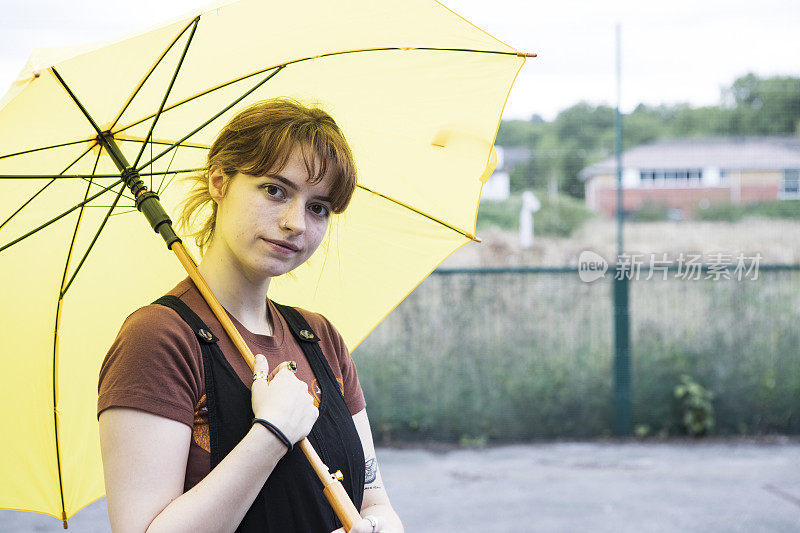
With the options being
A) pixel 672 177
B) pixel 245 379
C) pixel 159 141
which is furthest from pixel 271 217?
pixel 672 177

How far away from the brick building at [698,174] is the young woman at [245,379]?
Answer: 5789 mm

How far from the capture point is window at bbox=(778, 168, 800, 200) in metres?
7.38

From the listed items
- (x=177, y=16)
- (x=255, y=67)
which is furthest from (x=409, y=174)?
(x=177, y=16)

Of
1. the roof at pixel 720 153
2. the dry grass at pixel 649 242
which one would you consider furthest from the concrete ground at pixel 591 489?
the roof at pixel 720 153

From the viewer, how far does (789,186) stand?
7387 millimetres

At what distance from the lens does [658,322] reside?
7.24 meters

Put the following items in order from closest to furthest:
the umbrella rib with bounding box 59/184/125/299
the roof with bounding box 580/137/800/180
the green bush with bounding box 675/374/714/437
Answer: the umbrella rib with bounding box 59/184/125/299, the green bush with bounding box 675/374/714/437, the roof with bounding box 580/137/800/180

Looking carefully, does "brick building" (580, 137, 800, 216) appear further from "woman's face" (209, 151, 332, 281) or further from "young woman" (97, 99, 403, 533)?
"woman's face" (209, 151, 332, 281)

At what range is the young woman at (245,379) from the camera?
4.99ft

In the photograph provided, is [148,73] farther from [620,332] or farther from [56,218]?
[620,332]

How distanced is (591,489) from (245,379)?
4.71 meters

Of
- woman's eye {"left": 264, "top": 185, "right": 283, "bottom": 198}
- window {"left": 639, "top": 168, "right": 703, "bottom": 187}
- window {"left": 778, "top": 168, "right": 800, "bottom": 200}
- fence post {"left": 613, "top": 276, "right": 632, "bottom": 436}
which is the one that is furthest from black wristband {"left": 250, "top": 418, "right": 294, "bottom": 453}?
window {"left": 778, "top": 168, "right": 800, "bottom": 200}

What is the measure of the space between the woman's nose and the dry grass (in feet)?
18.1

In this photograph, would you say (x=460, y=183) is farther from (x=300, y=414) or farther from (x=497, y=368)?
(x=497, y=368)
